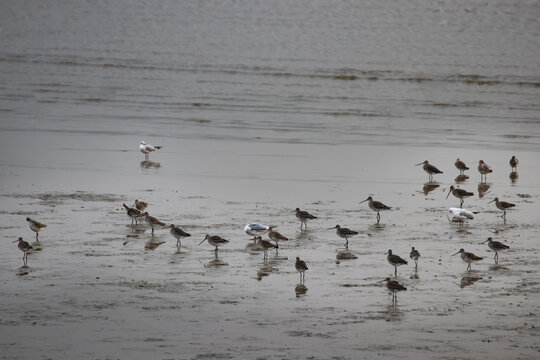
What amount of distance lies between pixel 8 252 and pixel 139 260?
7.30 feet

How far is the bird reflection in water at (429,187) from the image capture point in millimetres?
21536

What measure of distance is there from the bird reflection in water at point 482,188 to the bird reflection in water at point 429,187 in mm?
999

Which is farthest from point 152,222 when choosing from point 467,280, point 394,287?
point 467,280

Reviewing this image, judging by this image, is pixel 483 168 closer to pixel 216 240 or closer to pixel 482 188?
pixel 482 188

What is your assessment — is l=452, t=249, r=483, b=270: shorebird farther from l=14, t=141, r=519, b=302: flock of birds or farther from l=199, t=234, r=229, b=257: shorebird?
l=199, t=234, r=229, b=257: shorebird

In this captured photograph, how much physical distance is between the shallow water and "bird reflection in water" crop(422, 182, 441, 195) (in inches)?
4.1

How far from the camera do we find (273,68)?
5234cm

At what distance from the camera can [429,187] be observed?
22.0 metres

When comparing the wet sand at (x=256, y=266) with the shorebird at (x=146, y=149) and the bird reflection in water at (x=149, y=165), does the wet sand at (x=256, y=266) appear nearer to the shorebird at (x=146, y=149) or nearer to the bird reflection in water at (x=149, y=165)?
the bird reflection in water at (x=149, y=165)

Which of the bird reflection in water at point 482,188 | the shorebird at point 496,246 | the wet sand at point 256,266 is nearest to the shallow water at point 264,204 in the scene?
the wet sand at point 256,266

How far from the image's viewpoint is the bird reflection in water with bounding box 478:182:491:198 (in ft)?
69.9

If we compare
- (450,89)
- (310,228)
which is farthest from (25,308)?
(450,89)

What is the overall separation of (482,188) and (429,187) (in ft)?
4.08

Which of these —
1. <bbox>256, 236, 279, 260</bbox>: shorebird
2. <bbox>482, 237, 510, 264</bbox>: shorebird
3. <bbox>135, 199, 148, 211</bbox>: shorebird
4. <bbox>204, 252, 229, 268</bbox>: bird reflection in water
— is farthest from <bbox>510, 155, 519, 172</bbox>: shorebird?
<bbox>204, 252, 229, 268</bbox>: bird reflection in water
